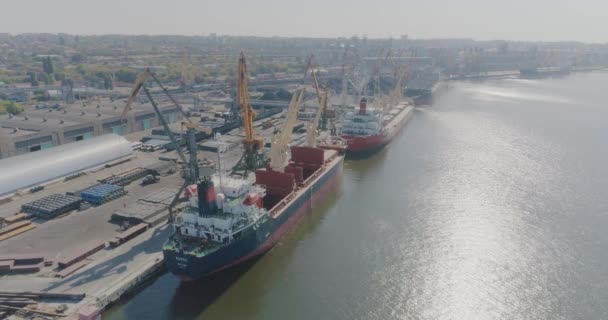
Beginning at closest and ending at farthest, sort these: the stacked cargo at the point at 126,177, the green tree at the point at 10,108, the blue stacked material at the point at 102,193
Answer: the blue stacked material at the point at 102,193 → the stacked cargo at the point at 126,177 → the green tree at the point at 10,108

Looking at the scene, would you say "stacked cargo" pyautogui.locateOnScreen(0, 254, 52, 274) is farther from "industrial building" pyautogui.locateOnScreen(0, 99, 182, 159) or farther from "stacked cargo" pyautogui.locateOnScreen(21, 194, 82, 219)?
"industrial building" pyautogui.locateOnScreen(0, 99, 182, 159)

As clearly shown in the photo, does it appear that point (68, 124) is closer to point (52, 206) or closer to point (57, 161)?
point (57, 161)

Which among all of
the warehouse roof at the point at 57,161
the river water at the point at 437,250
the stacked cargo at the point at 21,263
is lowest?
the river water at the point at 437,250

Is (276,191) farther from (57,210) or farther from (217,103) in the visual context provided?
(217,103)

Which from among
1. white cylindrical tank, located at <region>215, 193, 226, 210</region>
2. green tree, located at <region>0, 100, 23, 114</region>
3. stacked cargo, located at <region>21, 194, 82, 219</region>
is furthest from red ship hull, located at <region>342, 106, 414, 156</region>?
green tree, located at <region>0, 100, 23, 114</region>

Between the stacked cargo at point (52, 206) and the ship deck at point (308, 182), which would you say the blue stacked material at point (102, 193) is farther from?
the ship deck at point (308, 182)

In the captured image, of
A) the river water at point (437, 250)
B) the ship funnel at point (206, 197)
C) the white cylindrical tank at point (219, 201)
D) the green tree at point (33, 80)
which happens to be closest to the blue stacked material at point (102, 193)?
the river water at point (437, 250)

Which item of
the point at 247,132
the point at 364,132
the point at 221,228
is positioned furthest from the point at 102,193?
the point at 364,132

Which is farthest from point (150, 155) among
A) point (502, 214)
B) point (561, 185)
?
point (561, 185)
